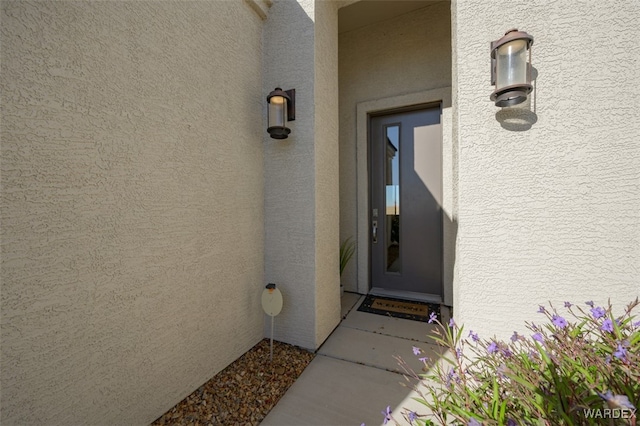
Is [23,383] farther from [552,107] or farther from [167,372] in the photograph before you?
[552,107]

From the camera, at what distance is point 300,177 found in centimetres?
314

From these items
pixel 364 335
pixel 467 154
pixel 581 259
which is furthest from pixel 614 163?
pixel 364 335

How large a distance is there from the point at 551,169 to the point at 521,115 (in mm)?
534

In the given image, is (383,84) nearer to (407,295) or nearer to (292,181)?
(292,181)

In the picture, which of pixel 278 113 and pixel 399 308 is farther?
pixel 399 308

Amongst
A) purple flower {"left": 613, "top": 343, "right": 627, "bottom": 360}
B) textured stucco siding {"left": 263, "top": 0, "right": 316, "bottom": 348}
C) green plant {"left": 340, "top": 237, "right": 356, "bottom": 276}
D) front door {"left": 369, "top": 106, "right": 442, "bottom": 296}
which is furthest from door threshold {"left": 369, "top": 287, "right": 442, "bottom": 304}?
purple flower {"left": 613, "top": 343, "right": 627, "bottom": 360}

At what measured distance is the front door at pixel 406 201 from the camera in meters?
4.62

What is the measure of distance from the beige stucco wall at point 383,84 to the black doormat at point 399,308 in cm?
43

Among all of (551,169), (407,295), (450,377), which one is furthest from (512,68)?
(407,295)

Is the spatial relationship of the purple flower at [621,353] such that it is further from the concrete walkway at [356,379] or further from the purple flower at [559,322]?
the concrete walkway at [356,379]

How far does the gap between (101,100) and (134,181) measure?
1.93 feet

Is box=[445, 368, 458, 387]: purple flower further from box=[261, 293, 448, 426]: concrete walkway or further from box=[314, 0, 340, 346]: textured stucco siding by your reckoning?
box=[314, 0, 340, 346]: textured stucco siding

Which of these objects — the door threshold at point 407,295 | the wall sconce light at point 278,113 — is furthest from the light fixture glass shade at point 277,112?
the door threshold at point 407,295

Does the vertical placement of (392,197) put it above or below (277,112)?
below
